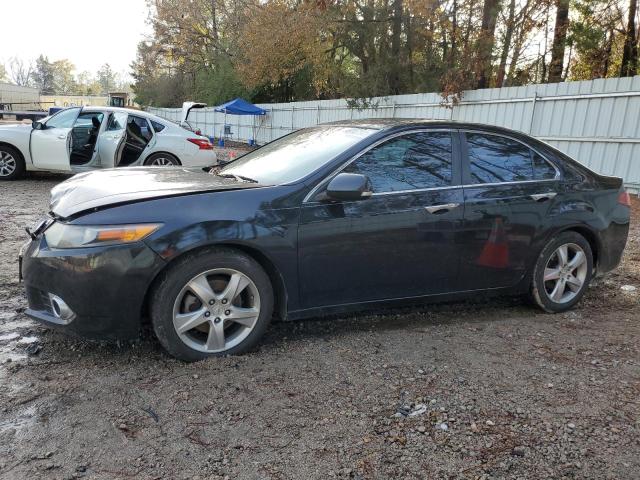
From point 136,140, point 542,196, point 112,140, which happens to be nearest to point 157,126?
point 136,140

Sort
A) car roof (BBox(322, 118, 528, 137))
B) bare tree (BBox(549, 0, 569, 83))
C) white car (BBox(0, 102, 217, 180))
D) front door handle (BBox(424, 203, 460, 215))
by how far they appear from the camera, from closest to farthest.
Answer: front door handle (BBox(424, 203, 460, 215)) < car roof (BBox(322, 118, 528, 137)) < white car (BBox(0, 102, 217, 180)) < bare tree (BBox(549, 0, 569, 83))

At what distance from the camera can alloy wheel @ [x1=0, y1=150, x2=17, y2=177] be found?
9938 mm

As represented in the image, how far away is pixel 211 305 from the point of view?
3.20 m

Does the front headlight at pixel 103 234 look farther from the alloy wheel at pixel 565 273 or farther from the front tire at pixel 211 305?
the alloy wheel at pixel 565 273

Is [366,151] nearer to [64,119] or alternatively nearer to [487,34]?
[64,119]

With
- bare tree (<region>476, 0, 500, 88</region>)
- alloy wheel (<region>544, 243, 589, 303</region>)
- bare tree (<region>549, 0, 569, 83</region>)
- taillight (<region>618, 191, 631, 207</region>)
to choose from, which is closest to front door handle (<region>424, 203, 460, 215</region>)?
alloy wheel (<region>544, 243, 589, 303</region>)

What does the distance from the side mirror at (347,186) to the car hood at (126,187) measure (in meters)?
Result: 0.52

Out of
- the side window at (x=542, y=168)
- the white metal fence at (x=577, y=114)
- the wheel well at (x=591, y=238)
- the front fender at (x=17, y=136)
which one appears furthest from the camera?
the white metal fence at (x=577, y=114)

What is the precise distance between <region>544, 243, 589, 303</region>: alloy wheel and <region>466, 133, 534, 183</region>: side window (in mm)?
721

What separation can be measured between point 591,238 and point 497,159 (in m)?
1.19

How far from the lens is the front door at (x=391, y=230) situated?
347 cm

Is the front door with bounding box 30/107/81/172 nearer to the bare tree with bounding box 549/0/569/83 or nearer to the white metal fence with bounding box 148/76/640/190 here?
the white metal fence with bounding box 148/76/640/190

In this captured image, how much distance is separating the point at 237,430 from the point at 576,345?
2566 millimetres

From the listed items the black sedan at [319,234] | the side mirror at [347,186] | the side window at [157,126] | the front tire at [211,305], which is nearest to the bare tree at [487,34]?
the side window at [157,126]
